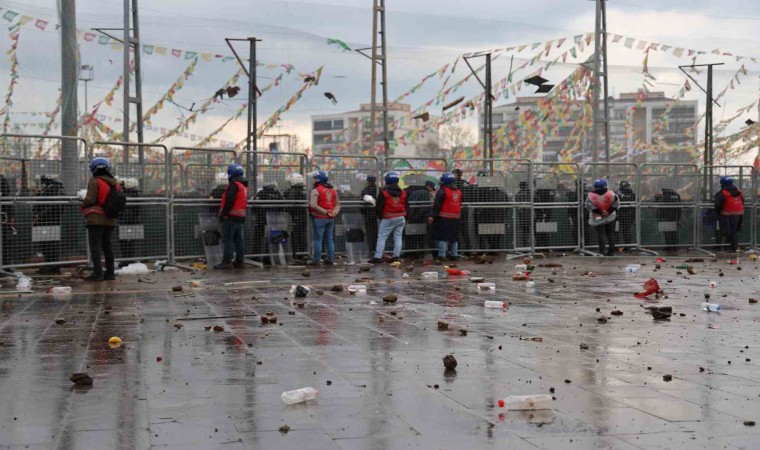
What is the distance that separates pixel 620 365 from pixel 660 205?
57.0 ft

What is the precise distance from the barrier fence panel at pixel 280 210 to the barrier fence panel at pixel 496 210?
377 centimetres

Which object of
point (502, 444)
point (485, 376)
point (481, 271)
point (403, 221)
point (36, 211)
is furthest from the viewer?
point (403, 221)

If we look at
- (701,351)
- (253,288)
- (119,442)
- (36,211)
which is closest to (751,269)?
(253,288)

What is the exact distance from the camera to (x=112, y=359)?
7684mm

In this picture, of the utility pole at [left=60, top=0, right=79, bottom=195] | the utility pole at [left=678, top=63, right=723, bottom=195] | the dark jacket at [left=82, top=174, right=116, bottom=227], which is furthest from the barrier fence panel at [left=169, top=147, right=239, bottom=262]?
the utility pole at [left=678, top=63, right=723, bottom=195]

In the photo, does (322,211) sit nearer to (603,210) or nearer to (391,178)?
(391,178)

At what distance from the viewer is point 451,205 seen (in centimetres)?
2050

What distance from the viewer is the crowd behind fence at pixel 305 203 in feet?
53.5

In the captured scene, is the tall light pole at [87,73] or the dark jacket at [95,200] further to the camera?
the tall light pole at [87,73]

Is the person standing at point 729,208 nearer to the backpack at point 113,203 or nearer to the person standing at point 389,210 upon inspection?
the person standing at point 389,210

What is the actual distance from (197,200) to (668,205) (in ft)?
38.2

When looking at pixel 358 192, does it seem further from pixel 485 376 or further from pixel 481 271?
pixel 485 376

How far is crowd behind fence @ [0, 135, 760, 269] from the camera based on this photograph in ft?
53.5

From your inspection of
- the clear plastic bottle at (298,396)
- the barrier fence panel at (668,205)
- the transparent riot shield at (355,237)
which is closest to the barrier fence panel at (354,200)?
the transparent riot shield at (355,237)
